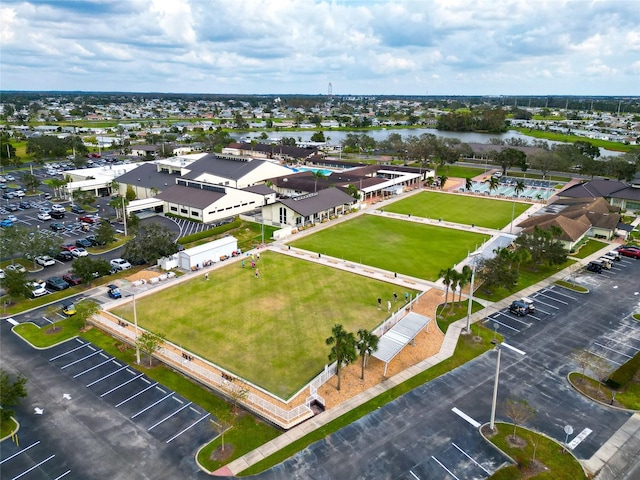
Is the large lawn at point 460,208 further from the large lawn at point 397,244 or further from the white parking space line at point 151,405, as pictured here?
the white parking space line at point 151,405

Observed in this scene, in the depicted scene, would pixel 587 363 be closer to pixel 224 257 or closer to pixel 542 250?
pixel 542 250

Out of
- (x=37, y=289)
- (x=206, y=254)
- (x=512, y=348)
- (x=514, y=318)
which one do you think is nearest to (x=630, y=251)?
(x=514, y=318)

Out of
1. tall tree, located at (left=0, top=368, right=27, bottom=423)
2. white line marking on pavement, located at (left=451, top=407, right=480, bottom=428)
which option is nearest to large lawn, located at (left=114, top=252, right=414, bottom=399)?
white line marking on pavement, located at (left=451, top=407, right=480, bottom=428)

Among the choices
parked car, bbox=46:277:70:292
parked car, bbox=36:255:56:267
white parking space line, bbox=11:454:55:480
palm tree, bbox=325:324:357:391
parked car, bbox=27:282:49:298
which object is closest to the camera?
white parking space line, bbox=11:454:55:480

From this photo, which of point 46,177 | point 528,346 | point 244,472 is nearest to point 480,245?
point 528,346

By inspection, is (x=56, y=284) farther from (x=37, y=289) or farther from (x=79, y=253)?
(x=79, y=253)

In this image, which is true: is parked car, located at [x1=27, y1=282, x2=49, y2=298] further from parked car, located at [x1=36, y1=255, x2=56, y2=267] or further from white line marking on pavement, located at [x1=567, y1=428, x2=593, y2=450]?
white line marking on pavement, located at [x1=567, y1=428, x2=593, y2=450]
